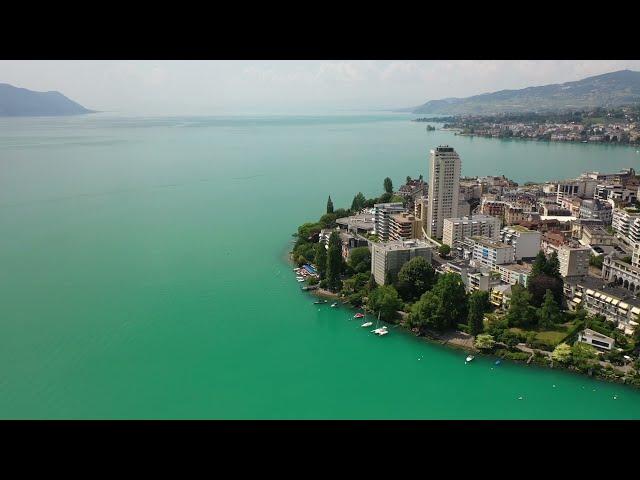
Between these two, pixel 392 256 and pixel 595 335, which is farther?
pixel 392 256

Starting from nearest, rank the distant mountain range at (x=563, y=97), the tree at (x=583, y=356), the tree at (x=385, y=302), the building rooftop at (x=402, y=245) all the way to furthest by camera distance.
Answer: the tree at (x=583, y=356) < the tree at (x=385, y=302) < the building rooftop at (x=402, y=245) < the distant mountain range at (x=563, y=97)

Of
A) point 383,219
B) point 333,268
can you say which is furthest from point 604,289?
point 383,219

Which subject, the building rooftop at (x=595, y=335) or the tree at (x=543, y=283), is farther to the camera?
the tree at (x=543, y=283)

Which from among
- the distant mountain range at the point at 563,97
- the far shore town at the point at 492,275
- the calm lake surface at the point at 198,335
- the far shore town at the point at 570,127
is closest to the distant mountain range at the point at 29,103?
the calm lake surface at the point at 198,335

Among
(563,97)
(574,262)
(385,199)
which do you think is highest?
(563,97)

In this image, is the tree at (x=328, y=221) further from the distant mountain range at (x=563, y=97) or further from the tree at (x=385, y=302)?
the distant mountain range at (x=563, y=97)

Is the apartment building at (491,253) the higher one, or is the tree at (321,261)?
the apartment building at (491,253)

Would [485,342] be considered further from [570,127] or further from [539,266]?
[570,127]
